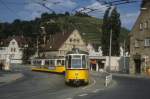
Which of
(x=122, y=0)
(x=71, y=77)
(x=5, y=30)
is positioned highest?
(x=5, y=30)

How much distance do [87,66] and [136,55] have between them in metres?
36.6

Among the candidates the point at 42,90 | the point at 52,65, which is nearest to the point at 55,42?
the point at 52,65

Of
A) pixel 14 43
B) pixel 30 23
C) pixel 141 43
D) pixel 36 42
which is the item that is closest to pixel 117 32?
pixel 141 43

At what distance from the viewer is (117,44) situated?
299 ft

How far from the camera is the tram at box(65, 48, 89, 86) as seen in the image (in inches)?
1273

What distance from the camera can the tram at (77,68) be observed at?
32.3m

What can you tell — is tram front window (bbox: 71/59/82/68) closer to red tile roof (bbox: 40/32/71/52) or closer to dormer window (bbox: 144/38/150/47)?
dormer window (bbox: 144/38/150/47)

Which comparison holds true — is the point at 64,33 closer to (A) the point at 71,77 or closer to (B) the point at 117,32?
(B) the point at 117,32

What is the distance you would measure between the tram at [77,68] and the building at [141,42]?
1337 inches

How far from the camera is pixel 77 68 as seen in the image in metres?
32.5

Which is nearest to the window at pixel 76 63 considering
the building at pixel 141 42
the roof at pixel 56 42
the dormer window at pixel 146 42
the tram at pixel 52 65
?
the tram at pixel 52 65

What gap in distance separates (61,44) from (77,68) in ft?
264

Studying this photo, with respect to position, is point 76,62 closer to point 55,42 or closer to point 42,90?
point 42,90

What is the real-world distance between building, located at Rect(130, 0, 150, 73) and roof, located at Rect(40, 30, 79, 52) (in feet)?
145
